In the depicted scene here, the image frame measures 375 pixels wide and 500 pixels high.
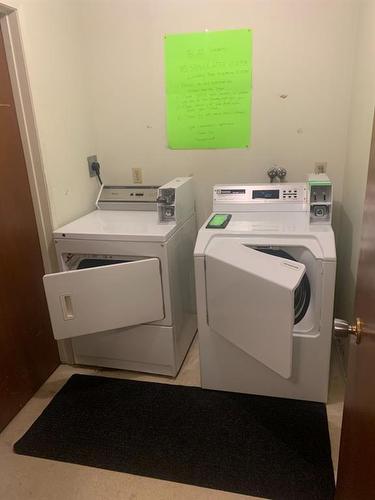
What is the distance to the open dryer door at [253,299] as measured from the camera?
1.54 m

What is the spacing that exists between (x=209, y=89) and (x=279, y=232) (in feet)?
3.55

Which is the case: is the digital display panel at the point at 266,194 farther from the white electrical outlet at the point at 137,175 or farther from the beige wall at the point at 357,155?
the white electrical outlet at the point at 137,175

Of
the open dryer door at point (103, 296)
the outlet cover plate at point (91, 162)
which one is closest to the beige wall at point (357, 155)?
the open dryer door at point (103, 296)

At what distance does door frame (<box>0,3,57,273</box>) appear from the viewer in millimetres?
1767

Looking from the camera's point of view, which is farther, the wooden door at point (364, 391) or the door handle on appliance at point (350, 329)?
the door handle on appliance at point (350, 329)

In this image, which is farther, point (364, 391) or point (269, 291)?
point (269, 291)

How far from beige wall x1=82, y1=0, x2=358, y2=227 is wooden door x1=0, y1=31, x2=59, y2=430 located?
0.76 meters

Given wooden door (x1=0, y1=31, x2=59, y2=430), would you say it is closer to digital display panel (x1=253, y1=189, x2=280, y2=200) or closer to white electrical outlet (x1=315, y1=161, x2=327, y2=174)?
digital display panel (x1=253, y1=189, x2=280, y2=200)

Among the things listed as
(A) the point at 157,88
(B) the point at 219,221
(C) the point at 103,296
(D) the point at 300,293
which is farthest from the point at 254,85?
(C) the point at 103,296

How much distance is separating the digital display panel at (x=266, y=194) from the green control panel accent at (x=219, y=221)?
199mm

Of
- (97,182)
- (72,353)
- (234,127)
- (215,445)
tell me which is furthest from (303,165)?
(72,353)

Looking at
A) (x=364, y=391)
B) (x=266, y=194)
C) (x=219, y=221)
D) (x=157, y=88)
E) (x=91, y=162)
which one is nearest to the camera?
(x=364, y=391)

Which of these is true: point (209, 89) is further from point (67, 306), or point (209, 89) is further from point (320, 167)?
point (67, 306)

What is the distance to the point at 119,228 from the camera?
205 cm
